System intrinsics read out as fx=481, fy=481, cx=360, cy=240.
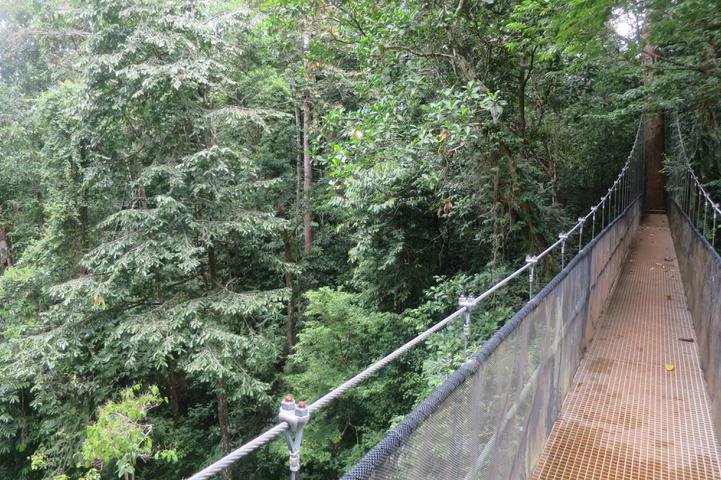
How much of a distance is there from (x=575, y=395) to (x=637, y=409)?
451 mm

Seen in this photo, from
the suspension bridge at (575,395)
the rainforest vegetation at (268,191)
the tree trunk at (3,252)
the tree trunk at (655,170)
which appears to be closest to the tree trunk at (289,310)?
the rainforest vegetation at (268,191)

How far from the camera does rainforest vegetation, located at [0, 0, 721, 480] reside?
18.7 feet

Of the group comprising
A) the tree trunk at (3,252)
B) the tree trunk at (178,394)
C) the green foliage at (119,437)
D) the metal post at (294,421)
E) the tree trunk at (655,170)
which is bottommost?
the tree trunk at (178,394)

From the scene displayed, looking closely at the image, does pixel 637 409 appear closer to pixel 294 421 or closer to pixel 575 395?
pixel 575 395

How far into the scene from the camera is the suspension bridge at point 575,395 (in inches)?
53.8

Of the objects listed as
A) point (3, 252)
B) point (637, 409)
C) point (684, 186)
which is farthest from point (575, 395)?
point (3, 252)

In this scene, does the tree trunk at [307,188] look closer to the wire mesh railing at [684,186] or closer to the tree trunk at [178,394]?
the tree trunk at [178,394]

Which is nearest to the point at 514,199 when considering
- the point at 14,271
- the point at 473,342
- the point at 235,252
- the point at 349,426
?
the point at 473,342

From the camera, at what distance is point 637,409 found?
377cm

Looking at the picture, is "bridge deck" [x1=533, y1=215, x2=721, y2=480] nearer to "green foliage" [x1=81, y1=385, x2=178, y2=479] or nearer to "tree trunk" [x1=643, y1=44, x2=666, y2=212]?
"green foliage" [x1=81, y1=385, x2=178, y2=479]

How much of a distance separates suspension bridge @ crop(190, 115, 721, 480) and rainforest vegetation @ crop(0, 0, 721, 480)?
1.46m

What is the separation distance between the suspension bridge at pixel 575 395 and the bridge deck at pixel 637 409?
0.01 m

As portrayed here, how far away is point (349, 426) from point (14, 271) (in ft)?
25.2

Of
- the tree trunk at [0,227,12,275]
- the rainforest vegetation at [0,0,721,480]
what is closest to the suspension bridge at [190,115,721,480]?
the rainforest vegetation at [0,0,721,480]
